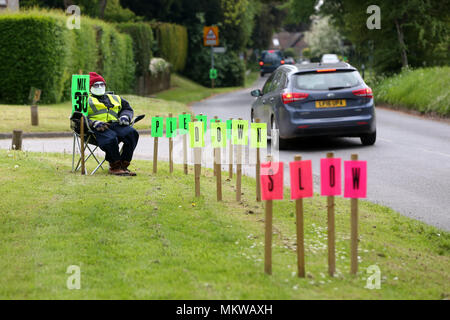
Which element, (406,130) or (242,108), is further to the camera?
(242,108)

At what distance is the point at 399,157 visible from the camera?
1466 centimetres

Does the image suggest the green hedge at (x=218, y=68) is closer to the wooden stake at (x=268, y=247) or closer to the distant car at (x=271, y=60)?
the distant car at (x=271, y=60)

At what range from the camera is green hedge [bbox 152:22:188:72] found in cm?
4738

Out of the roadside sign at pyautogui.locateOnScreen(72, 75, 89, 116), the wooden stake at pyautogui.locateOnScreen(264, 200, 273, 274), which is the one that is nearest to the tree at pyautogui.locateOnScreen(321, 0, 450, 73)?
the roadside sign at pyautogui.locateOnScreen(72, 75, 89, 116)

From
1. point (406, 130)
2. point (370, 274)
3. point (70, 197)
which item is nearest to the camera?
point (370, 274)

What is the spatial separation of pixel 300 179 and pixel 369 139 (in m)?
10.5

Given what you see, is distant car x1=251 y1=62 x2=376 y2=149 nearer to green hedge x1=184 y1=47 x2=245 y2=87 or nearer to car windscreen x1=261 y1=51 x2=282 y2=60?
green hedge x1=184 y1=47 x2=245 y2=87

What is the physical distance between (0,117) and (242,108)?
11.5 m

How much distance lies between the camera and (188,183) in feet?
34.6

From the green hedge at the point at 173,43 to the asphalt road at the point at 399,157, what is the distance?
85.0 ft

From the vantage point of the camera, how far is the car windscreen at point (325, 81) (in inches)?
621

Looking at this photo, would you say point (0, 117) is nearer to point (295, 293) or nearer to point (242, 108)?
point (242, 108)

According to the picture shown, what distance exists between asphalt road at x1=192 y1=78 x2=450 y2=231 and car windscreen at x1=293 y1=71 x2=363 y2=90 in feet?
4.07

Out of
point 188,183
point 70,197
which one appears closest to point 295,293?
point 70,197
